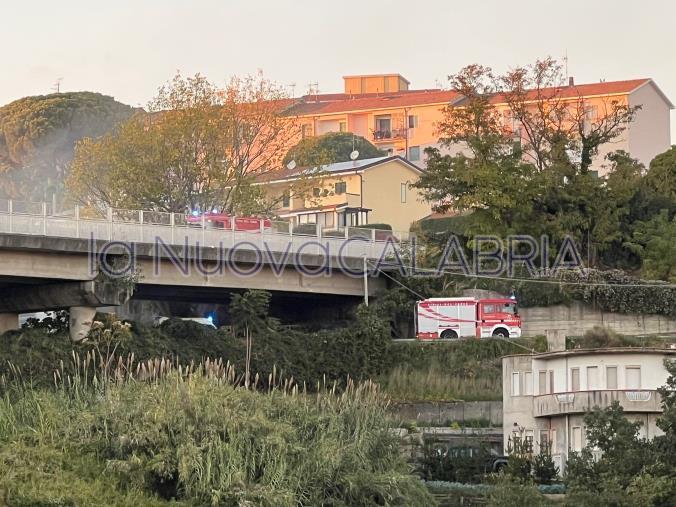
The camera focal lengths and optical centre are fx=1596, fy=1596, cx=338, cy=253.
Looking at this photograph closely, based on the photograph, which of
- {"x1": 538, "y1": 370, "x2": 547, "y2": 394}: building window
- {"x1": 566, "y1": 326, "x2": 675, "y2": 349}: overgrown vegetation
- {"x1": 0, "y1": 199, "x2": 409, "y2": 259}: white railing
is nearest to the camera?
{"x1": 538, "y1": 370, "x2": 547, "y2": 394}: building window

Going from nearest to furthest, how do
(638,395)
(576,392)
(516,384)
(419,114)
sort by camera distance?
(638,395)
(576,392)
(516,384)
(419,114)

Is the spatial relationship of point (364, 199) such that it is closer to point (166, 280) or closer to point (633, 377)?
point (166, 280)

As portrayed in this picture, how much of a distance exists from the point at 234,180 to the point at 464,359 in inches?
843

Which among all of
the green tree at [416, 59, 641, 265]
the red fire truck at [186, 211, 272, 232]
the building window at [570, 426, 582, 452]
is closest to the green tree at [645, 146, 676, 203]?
the green tree at [416, 59, 641, 265]

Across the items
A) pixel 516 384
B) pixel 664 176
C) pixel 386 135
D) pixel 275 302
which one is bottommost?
pixel 516 384

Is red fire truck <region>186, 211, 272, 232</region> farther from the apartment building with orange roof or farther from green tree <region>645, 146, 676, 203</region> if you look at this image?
the apartment building with orange roof

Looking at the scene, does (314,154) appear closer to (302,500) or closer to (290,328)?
(290,328)

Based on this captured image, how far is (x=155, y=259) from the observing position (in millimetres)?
60312

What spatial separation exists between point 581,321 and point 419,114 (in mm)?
58043

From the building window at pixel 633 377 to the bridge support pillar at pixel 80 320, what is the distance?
20.1 m

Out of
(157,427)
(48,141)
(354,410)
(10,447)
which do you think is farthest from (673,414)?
(48,141)

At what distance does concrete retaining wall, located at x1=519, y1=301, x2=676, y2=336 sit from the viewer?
62938mm

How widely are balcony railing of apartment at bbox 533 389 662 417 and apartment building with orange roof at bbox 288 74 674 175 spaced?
193ft

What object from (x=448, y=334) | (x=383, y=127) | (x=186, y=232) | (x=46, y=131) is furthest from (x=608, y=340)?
(x=46, y=131)
